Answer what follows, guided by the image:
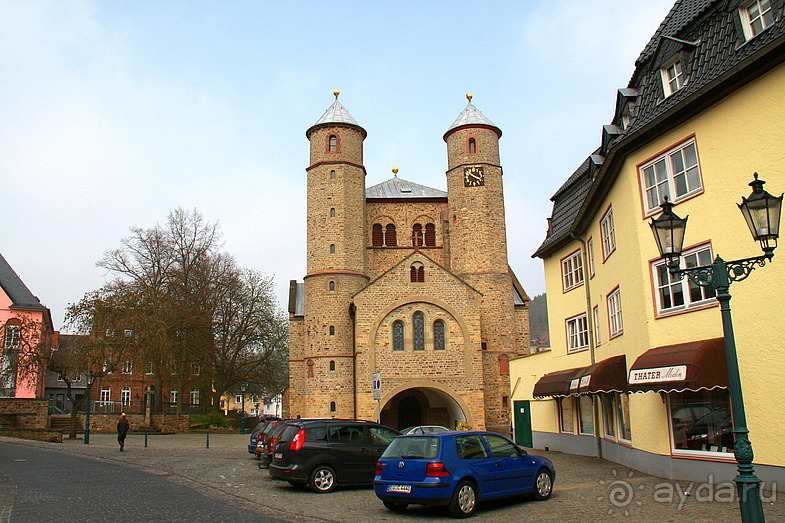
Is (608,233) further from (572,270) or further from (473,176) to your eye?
(473,176)

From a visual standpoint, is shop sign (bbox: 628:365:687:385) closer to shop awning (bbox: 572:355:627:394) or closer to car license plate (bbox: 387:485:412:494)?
shop awning (bbox: 572:355:627:394)

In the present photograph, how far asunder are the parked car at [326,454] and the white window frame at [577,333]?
9727 millimetres

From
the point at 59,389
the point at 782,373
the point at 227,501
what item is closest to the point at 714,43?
the point at 782,373

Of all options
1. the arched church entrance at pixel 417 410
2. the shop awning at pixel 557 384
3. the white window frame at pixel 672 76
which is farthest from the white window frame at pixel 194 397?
the white window frame at pixel 672 76

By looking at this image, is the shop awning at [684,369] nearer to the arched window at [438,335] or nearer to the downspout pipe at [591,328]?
the downspout pipe at [591,328]

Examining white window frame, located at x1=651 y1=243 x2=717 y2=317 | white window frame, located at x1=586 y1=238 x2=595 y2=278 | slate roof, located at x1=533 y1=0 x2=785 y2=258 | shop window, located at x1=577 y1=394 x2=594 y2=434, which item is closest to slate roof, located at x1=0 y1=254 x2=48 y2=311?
shop window, located at x1=577 y1=394 x2=594 y2=434

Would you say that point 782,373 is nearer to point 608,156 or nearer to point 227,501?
point 608,156

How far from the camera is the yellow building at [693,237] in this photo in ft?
38.7

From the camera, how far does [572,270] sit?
23.3 metres

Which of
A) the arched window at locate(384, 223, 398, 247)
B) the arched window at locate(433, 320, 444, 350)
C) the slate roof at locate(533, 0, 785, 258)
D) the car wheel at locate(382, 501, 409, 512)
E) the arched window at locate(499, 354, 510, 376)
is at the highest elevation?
the arched window at locate(384, 223, 398, 247)

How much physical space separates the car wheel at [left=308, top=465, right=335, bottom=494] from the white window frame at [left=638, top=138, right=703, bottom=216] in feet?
28.7

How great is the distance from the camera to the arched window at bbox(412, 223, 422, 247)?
4603 centimetres

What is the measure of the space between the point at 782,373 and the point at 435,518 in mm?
6261

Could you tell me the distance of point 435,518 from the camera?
35.9 feet
